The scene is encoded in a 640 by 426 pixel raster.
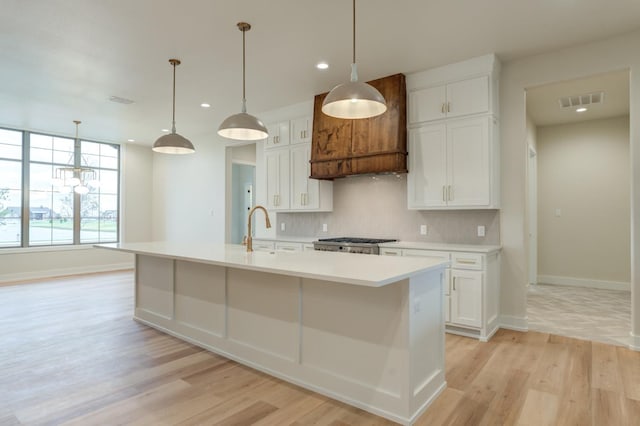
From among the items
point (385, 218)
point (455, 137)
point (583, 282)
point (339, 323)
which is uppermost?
point (455, 137)

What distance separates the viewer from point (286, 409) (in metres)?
2.29

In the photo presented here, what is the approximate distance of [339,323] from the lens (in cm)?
241

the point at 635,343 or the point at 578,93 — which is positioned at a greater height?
the point at 578,93

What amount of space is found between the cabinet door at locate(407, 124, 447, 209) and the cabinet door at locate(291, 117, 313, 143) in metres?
1.60

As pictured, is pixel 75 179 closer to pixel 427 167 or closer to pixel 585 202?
pixel 427 167

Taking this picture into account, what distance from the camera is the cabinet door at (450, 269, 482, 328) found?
3.57m

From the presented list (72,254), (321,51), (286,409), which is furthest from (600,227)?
(72,254)

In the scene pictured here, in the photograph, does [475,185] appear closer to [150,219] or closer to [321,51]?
[321,51]

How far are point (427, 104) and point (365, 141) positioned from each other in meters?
0.82

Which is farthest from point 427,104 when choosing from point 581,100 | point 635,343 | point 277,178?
point 635,343

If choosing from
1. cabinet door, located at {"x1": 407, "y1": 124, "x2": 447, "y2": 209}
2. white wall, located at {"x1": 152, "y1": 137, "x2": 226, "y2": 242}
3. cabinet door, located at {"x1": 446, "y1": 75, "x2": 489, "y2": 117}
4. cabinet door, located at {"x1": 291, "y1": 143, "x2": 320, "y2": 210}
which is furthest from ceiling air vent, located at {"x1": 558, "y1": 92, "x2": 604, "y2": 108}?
white wall, located at {"x1": 152, "y1": 137, "x2": 226, "y2": 242}

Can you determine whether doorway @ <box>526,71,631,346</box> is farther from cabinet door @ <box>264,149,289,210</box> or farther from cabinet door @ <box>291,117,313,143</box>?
cabinet door @ <box>264,149,289,210</box>

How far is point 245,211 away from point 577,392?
813 cm

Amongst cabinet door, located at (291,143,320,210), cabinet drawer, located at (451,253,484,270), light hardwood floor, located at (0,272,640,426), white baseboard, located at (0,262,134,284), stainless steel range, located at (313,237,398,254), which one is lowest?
light hardwood floor, located at (0,272,640,426)
